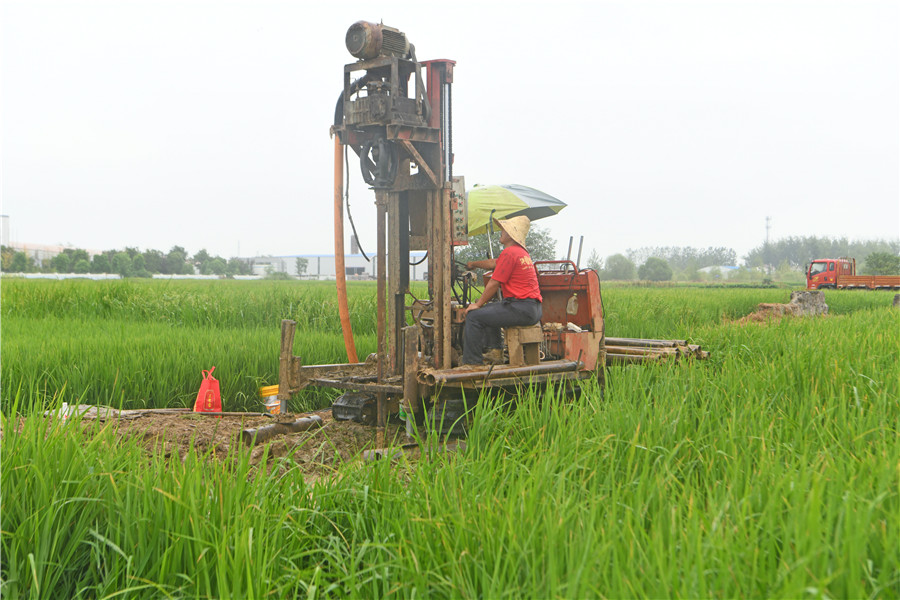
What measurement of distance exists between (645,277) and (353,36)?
7046 centimetres

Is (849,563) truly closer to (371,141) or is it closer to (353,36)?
(371,141)

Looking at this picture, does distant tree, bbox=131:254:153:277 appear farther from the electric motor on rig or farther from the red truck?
the electric motor on rig

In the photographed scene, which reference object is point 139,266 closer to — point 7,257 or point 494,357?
point 7,257

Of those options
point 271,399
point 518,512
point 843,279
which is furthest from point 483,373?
point 843,279

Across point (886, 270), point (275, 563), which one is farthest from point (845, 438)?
point (886, 270)

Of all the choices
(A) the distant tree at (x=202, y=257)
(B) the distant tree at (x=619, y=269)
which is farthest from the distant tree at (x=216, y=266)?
(B) the distant tree at (x=619, y=269)

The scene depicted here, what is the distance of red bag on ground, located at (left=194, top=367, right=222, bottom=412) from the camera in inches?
261

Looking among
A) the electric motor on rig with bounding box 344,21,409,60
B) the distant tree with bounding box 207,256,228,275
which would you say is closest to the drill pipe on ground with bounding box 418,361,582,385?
the electric motor on rig with bounding box 344,21,409,60

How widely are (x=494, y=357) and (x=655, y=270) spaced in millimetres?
69532

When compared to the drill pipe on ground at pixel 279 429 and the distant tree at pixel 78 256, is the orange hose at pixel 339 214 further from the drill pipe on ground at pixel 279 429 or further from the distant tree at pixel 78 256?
the distant tree at pixel 78 256

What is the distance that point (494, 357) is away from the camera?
6.06 metres

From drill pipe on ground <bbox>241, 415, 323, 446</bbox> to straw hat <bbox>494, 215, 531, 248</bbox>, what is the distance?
240cm

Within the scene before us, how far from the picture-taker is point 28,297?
42.4ft

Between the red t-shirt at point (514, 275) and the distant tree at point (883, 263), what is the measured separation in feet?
158
